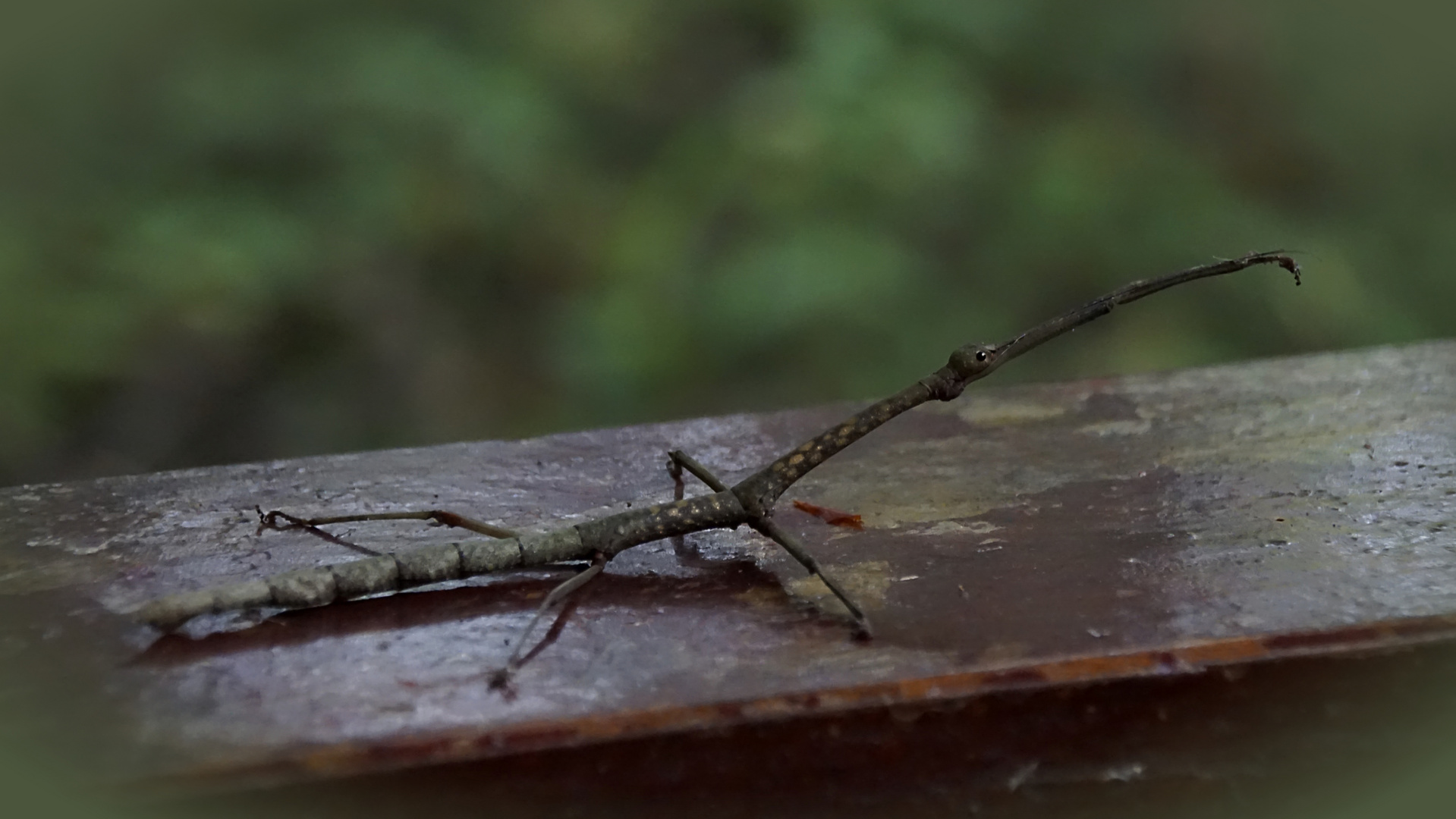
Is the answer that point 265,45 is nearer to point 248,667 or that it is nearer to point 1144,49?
point 248,667

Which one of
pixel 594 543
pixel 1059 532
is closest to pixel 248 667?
pixel 594 543

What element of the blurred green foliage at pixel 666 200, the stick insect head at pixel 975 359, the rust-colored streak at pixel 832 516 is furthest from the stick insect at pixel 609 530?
the blurred green foliage at pixel 666 200

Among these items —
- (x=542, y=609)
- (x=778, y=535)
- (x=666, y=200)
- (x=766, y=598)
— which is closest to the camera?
(x=542, y=609)

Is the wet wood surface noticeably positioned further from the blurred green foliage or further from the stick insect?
the blurred green foliage

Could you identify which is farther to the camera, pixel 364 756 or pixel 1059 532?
pixel 1059 532

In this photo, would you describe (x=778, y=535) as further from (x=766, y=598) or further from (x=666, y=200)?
(x=666, y=200)

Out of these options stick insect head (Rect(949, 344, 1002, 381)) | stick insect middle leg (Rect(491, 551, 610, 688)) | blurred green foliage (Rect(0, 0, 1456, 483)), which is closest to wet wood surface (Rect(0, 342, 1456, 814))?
stick insect middle leg (Rect(491, 551, 610, 688))

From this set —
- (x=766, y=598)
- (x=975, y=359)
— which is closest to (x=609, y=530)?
(x=766, y=598)
